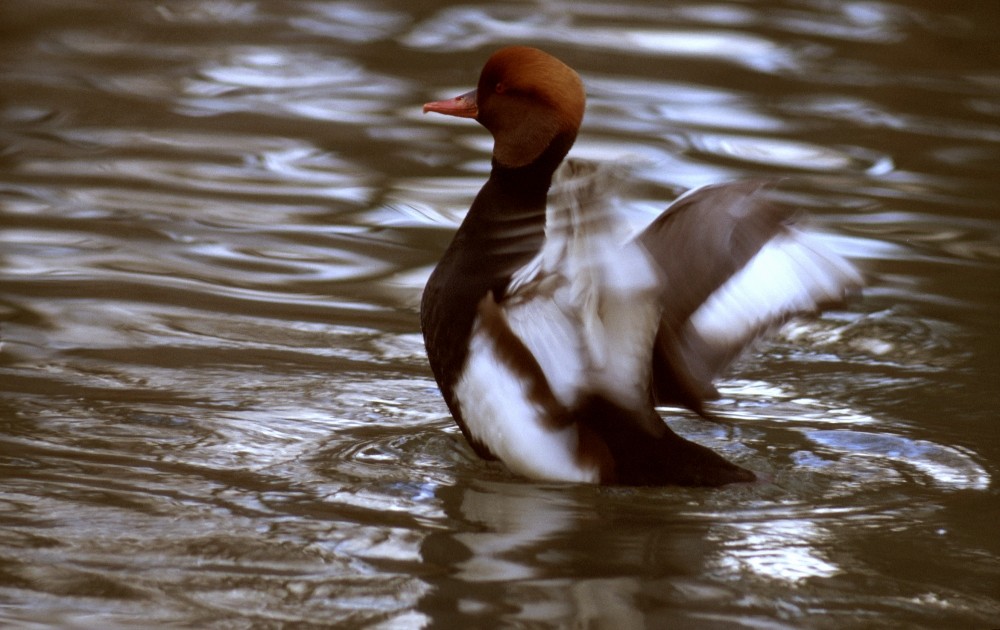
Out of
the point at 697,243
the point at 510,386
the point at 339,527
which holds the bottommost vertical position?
the point at 339,527

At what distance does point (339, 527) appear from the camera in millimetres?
3377

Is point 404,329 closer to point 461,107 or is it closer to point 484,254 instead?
point 461,107

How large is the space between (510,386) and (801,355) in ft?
5.11

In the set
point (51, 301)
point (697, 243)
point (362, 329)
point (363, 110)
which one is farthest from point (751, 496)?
point (363, 110)

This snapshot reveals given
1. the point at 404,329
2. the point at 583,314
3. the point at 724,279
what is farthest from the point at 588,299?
the point at 404,329

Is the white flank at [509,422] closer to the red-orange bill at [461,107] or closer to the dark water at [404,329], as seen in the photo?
the dark water at [404,329]

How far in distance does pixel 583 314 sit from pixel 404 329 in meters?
1.79

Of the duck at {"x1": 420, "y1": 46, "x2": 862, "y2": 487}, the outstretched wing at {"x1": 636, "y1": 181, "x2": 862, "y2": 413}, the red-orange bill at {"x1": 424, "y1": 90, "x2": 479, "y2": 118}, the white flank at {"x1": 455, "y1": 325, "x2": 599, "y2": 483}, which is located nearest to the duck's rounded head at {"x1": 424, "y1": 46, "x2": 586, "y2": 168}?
the duck at {"x1": 420, "y1": 46, "x2": 862, "y2": 487}

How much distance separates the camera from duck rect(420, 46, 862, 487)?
338cm

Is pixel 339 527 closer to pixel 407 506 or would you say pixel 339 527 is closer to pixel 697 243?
pixel 407 506

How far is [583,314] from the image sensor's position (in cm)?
319

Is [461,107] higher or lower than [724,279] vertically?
higher

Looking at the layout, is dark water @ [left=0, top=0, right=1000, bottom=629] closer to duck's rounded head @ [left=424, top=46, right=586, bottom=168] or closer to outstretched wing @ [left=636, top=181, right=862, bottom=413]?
outstretched wing @ [left=636, top=181, right=862, bottom=413]

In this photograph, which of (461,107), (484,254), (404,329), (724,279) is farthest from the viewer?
(404,329)
